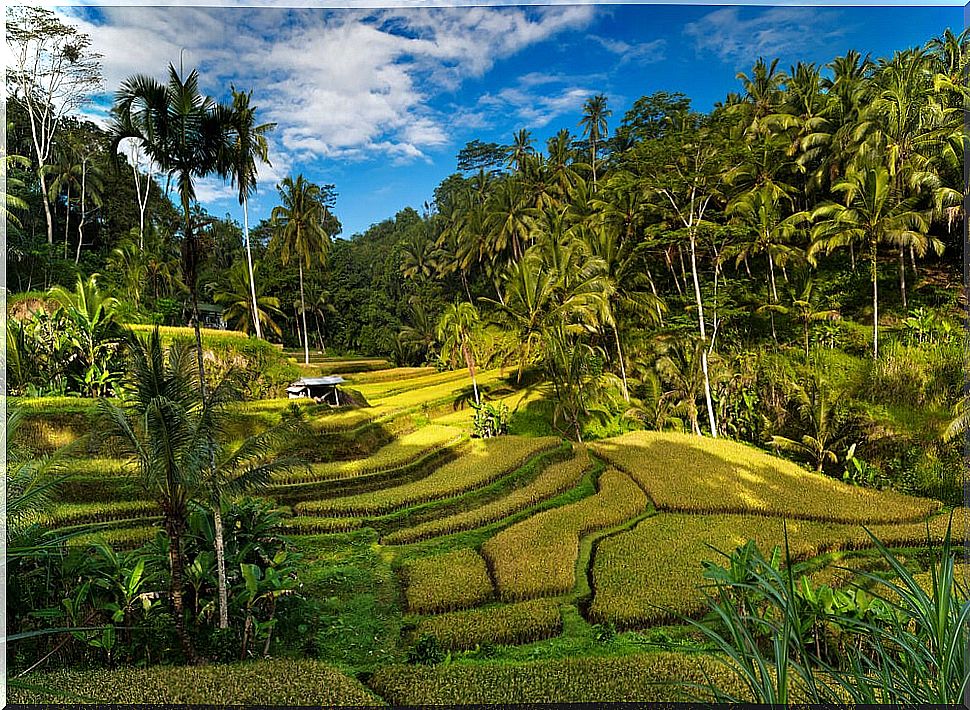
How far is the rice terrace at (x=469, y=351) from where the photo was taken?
3096 mm

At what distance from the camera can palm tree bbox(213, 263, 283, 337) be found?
14.9 feet

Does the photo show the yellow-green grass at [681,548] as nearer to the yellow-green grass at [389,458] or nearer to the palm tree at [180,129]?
the yellow-green grass at [389,458]

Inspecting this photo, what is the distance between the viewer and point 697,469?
16.1ft

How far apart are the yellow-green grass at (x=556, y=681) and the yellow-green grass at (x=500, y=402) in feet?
7.60

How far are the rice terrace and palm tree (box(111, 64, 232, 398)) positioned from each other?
0.09 feet

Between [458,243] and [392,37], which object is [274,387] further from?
[392,37]

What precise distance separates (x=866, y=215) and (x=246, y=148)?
564cm

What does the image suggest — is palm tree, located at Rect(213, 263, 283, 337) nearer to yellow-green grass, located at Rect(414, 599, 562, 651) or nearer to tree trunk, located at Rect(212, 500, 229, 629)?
tree trunk, located at Rect(212, 500, 229, 629)

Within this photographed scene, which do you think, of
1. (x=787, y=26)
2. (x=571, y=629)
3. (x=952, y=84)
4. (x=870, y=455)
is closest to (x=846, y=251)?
(x=952, y=84)

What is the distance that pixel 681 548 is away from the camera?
4055mm

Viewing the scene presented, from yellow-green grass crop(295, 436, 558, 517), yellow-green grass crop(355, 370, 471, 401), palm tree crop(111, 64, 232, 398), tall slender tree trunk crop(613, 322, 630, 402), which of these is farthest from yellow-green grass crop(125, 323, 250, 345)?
tall slender tree trunk crop(613, 322, 630, 402)

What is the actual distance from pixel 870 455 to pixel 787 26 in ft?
11.8

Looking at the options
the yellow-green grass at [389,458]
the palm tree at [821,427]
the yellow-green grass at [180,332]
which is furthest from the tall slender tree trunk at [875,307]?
the yellow-green grass at [180,332]

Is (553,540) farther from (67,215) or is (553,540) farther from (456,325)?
(67,215)
